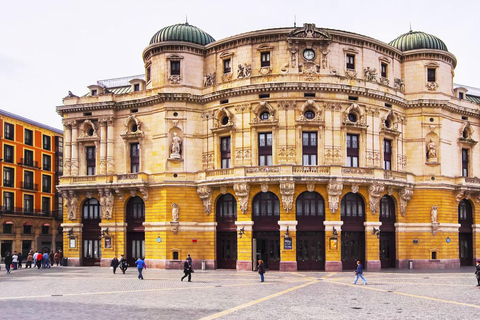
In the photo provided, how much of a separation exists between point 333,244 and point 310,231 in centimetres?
251

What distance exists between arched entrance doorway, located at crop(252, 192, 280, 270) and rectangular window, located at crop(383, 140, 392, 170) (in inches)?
507

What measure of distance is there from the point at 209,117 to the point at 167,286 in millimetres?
23885

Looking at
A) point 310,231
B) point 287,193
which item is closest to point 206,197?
point 287,193

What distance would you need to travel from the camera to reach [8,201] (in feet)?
282

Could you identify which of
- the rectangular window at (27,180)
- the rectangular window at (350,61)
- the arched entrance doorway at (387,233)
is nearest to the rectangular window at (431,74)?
the rectangular window at (350,61)

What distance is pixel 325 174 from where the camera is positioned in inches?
2226

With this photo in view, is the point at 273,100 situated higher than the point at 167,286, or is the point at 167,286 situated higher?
the point at 273,100

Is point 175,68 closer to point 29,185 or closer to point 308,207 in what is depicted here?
point 308,207

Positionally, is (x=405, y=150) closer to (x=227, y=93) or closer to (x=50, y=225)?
(x=227, y=93)

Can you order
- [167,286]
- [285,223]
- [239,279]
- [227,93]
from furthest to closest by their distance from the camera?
[227,93]
[285,223]
[239,279]
[167,286]

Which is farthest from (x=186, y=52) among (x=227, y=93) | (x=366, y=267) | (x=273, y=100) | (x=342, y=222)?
(x=366, y=267)

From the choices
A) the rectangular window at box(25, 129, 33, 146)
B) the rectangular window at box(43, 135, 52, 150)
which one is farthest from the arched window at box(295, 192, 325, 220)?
the rectangular window at box(43, 135, 52, 150)

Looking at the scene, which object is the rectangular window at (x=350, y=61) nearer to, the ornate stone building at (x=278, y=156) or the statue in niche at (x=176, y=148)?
the ornate stone building at (x=278, y=156)

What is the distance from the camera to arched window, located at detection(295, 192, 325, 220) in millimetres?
57406
